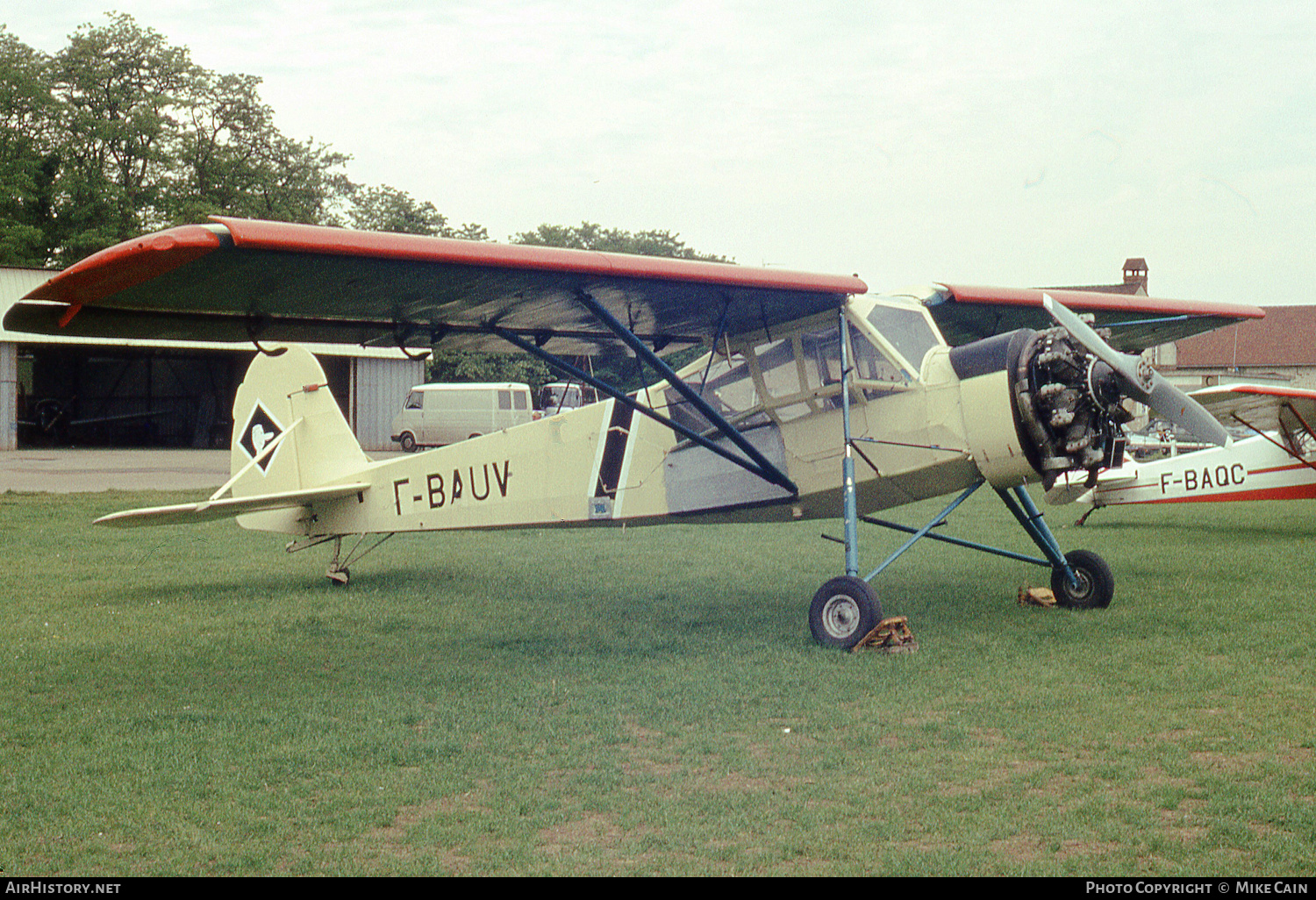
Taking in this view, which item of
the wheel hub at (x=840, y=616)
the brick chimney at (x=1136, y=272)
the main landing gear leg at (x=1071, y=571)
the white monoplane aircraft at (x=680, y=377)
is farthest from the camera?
the brick chimney at (x=1136, y=272)

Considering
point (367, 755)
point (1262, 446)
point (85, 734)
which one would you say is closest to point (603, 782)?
point (367, 755)

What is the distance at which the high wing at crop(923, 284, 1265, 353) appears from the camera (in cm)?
905

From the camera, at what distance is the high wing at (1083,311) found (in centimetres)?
905

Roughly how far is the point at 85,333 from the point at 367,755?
142 inches

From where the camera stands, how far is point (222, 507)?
26.1 ft

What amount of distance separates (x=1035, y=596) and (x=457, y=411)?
3105 cm

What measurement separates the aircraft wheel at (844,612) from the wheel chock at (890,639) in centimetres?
4

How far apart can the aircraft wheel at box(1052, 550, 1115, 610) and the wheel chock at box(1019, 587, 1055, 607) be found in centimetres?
6

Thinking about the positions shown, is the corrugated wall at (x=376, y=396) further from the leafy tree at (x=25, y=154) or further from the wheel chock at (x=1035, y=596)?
the wheel chock at (x=1035, y=596)

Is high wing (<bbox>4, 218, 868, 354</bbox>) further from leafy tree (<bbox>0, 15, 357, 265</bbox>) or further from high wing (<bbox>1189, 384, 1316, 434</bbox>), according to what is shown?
leafy tree (<bbox>0, 15, 357, 265</bbox>)

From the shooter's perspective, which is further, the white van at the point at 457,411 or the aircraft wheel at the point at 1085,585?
the white van at the point at 457,411

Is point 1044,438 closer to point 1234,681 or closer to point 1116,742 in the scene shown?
point 1234,681

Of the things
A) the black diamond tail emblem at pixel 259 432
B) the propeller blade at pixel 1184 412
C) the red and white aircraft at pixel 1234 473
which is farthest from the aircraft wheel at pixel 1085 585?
the black diamond tail emblem at pixel 259 432
